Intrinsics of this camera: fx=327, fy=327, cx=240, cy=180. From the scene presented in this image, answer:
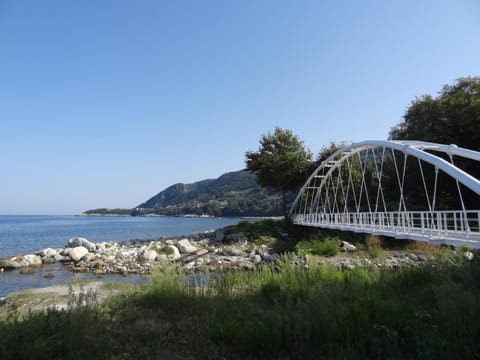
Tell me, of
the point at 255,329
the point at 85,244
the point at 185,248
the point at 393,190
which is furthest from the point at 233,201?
the point at 255,329

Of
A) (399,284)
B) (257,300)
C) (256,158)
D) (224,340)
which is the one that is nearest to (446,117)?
(256,158)

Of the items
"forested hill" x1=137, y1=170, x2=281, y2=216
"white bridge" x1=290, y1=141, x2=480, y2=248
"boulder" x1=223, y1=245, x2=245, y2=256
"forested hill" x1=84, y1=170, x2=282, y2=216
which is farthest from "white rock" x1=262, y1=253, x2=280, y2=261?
"forested hill" x1=137, y1=170, x2=281, y2=216

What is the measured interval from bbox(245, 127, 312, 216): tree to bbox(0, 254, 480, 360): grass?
23.7 m

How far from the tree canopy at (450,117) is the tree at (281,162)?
9.54 metres

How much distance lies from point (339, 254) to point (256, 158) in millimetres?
14085

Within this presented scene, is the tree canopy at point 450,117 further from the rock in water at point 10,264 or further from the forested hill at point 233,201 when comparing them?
the forested hill at point 233,201

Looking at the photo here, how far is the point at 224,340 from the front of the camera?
170 inches

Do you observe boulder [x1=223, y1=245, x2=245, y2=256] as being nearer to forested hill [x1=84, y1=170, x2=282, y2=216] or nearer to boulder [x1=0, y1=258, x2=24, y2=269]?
boulder [x1=0, y1=258, x2=24, y2=269]

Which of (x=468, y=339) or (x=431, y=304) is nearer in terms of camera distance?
(x=468, y=339)

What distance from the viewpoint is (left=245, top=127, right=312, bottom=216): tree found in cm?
2962

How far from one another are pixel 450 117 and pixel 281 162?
13.4m

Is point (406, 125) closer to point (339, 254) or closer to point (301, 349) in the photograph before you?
point (339, 254)

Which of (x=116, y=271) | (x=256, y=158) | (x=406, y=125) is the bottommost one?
(x=116, y=271)

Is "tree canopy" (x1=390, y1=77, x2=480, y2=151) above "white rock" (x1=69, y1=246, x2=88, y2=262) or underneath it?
above
